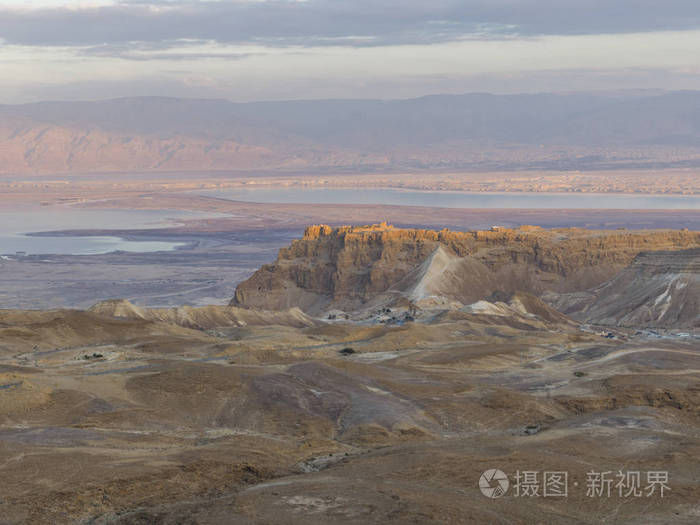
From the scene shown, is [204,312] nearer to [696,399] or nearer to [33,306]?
[33,306]

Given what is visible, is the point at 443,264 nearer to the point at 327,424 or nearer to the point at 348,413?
the point at 348,413

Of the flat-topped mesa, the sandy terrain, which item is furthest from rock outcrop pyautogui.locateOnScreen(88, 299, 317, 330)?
the flat-topped mesa

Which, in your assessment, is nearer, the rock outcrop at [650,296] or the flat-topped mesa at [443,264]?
the rock outcrop at [650,296]

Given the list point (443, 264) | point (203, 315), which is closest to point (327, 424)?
point (203, 315)

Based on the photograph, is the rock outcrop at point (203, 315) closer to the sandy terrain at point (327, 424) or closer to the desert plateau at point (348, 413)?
the desert plateau at point (348, 413)

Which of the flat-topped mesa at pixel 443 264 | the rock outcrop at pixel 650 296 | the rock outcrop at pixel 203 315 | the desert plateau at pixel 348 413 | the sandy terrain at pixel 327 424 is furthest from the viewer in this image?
the flat-topped mesa at pixel 443 264

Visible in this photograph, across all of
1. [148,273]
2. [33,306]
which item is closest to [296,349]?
[33,306]

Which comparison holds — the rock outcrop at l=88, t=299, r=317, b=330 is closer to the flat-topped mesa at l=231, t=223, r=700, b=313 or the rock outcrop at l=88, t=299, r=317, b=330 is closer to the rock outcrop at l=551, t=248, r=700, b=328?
the flat-topped mesa at l=231, t=223, r=700, b=313

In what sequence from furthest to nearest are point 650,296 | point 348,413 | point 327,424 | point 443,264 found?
point 443,264, point 650,296, point 348,413, point 327,424

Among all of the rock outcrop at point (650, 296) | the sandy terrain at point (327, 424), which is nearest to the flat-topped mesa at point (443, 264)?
the rock outcrop at point (650, 296)
